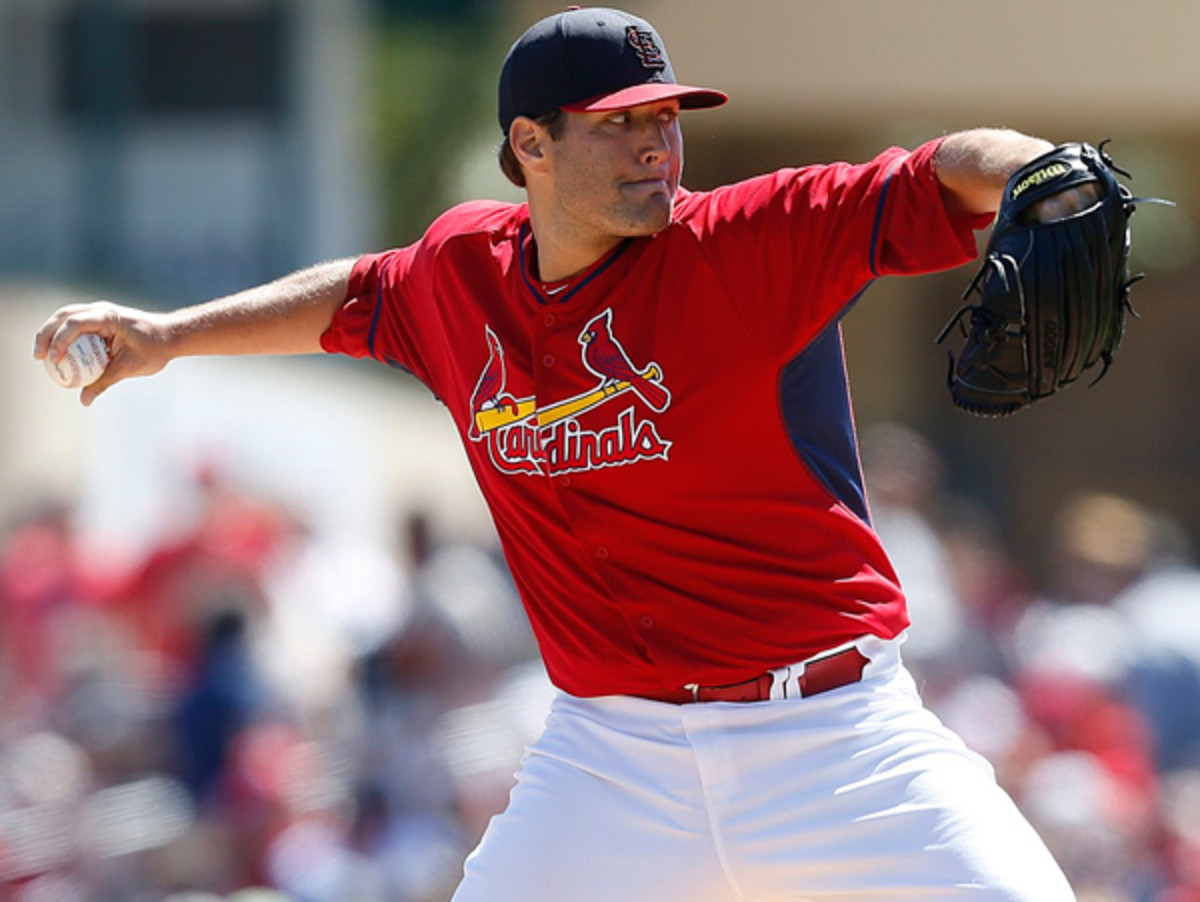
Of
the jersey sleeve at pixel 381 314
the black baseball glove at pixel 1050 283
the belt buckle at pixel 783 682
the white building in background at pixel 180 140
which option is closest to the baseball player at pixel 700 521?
the belt buckle at pixel 783 682

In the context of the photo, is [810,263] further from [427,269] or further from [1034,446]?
[1034,446]

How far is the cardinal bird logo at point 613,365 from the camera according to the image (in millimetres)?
3600

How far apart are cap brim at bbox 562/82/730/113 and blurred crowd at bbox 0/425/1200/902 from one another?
3520 mm

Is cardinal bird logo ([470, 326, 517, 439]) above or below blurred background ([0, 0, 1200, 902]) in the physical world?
above

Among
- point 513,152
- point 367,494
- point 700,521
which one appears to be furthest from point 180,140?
point 700,521

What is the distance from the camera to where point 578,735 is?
376 cm

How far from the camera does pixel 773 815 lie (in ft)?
11.5

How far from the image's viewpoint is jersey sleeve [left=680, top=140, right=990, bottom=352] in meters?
3.33

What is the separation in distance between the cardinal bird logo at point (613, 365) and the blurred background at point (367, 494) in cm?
350

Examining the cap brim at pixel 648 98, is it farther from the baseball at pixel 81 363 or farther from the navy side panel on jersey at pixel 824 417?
the baseball at pixel 81 363

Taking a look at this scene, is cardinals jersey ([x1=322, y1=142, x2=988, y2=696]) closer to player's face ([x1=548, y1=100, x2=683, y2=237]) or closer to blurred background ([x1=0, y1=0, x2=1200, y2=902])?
player's face ([x1=548, y1=100, x2=683, y2=237])

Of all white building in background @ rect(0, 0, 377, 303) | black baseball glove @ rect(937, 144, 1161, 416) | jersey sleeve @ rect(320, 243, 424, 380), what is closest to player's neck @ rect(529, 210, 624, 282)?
jersey sleeve @ rect(320, 243, 424, 380)

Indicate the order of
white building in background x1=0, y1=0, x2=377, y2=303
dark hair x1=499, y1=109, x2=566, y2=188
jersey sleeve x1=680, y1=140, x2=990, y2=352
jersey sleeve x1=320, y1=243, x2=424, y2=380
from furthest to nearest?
white building in background x1=0, y1=0, x2=377, y2=303
jersey sleeve x1=320, y1=243, x2=424, y2=380
dark hair x1=499, y1=109, x2=566, y2=188
jersey sleeve x1=680, y1=140, x2=990, y2=352

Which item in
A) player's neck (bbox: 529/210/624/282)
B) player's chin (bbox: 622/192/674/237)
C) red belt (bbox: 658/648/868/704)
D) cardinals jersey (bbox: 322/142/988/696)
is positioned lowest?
red belt (bbox: 658/648/868/704)
